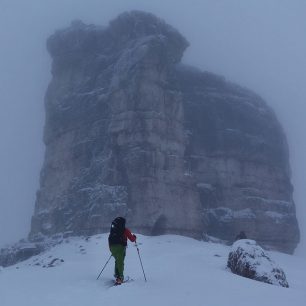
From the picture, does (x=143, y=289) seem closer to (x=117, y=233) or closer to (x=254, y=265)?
(x=117, y=233)

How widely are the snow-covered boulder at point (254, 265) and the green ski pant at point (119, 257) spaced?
599 centimetres

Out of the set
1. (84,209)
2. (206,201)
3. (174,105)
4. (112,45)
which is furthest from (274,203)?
(112,45)

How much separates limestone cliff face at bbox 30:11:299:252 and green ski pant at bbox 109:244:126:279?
91.8 feet

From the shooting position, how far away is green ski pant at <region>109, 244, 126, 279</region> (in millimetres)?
14508

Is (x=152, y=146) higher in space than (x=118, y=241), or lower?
higher

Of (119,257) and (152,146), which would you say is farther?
(152,146)

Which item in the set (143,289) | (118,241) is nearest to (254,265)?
(118,241)

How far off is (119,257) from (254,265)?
6.36m

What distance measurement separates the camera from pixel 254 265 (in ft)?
60.1

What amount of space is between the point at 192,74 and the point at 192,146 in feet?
36.3

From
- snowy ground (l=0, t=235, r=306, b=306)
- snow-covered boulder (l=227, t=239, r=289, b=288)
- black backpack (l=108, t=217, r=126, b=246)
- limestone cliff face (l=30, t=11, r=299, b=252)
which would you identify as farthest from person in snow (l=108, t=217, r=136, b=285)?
limestone cliff face (l=30, t=11, r=299, b=252)

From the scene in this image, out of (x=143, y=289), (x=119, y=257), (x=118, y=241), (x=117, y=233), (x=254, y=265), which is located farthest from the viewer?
(x=254, y=265)

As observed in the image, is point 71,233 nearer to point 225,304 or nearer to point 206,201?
point 206,201

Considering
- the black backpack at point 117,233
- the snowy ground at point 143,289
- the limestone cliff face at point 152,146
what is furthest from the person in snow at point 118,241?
the limestone cliff face at point 152,146
